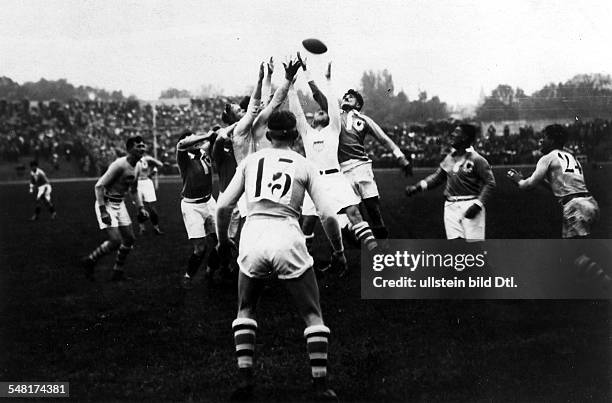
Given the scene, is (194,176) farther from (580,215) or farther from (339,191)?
(580,215)

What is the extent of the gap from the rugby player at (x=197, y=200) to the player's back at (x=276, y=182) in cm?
346

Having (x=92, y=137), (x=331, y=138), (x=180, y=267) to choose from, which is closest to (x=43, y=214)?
(x=180, y=267)

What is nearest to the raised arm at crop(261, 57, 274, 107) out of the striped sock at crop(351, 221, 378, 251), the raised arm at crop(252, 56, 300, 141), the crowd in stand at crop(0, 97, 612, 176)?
the raised arm at crop(252, 56, 300, 141)

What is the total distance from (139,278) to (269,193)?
465cm

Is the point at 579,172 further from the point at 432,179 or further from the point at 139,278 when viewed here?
the point at 139,278

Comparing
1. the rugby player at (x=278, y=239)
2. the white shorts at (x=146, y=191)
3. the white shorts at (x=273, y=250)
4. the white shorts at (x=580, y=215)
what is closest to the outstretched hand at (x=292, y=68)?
the rugby player at (x=278, y=239)

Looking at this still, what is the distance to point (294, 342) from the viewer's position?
6449mm

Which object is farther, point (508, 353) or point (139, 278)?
point (139, 278)

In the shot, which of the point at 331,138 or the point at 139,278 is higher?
the point at 331,138

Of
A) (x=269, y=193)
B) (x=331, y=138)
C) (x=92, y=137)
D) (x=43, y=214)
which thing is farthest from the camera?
(x=92, y=137)

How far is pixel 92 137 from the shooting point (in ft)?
119

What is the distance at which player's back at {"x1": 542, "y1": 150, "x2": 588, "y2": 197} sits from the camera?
7.70m

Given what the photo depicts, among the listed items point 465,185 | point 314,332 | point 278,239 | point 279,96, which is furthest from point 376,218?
point 314,332

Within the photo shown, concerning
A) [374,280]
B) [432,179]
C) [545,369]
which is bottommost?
[545,369]
